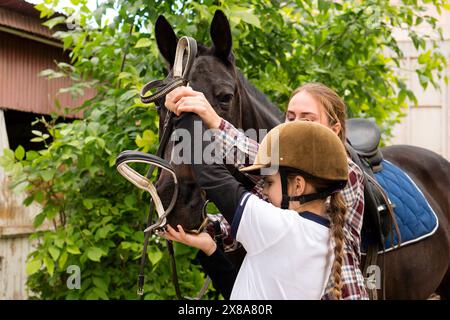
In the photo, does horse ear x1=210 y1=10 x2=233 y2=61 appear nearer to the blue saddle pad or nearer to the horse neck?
the horse neck

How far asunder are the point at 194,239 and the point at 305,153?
508 mm

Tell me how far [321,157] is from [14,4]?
3904 mm

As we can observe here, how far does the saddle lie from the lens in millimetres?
2191

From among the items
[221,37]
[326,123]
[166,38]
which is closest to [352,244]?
[326,123]

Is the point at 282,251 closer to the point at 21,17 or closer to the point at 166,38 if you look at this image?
the point at 166,38

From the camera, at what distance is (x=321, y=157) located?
1.43m

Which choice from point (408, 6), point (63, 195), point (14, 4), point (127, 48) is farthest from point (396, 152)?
point (14, 4)

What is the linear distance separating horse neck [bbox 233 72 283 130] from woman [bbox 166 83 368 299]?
0.27 meters

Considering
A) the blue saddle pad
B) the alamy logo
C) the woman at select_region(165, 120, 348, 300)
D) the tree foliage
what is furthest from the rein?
the blue saddle pad

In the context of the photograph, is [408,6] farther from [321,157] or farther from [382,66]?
[321,157]

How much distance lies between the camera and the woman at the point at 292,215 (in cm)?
141

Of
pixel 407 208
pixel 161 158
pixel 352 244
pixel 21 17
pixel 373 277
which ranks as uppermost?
pixel 21 17

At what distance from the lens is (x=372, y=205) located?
2180 mm
